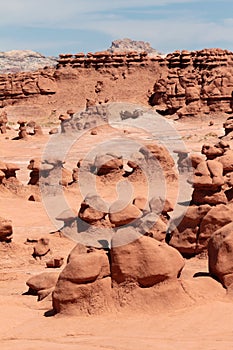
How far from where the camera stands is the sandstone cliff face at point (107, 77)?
180ft

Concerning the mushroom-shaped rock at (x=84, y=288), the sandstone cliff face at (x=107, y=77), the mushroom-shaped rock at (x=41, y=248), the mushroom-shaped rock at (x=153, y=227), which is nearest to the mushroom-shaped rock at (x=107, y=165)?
the mushroom-shaped rock at (x=41, y=248)

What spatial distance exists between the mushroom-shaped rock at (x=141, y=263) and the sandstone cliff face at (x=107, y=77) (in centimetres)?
4223

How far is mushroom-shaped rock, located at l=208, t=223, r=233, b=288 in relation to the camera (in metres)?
10.5

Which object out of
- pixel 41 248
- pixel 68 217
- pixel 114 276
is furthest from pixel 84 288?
pixel 68 217

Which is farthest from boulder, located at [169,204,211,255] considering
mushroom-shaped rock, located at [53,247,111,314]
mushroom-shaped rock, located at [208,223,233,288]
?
mushroom-shaped rock, located at [53,247,111,314]

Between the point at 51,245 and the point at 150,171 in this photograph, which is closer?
the point at 51,245

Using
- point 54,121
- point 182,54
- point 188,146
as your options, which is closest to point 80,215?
point 188,146

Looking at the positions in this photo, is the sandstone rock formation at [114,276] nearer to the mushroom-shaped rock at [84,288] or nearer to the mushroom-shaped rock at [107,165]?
the mushroom-shaped rock at [84,288]

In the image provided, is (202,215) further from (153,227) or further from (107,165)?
(107,165)

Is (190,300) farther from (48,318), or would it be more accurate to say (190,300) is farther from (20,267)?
(20,267)

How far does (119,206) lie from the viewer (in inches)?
571

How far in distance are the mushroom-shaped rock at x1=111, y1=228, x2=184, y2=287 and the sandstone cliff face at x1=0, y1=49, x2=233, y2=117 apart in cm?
4223

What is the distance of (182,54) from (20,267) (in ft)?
149

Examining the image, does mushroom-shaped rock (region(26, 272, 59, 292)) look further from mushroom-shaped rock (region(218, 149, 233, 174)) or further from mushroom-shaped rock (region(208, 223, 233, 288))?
mushroom-shaped rock (region(218, 149, 233, 174))
